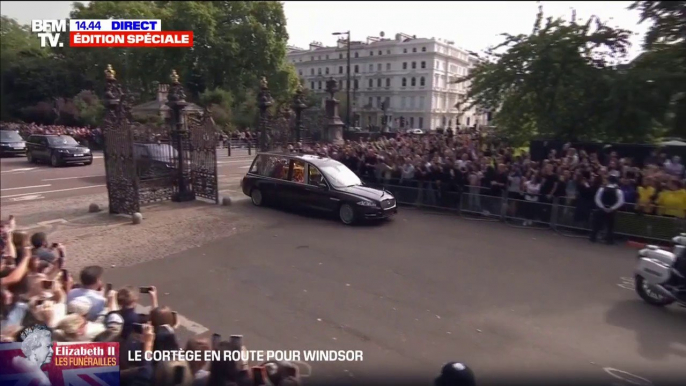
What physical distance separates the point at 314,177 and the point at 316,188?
34 cm

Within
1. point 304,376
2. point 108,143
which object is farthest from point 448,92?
point 304,376

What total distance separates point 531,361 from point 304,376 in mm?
2707

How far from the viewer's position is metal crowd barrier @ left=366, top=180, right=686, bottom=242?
10711mm

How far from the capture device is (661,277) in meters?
6.93

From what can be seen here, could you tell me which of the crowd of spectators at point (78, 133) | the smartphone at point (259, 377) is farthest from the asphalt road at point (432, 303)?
the crowd of spectators at point (78, 133)

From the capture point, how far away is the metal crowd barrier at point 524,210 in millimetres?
10711

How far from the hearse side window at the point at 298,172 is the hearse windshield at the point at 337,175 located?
62 centimetres

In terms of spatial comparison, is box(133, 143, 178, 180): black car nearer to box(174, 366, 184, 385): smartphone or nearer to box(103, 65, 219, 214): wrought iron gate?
box(103, 65, 219, 214): wrought iron gate

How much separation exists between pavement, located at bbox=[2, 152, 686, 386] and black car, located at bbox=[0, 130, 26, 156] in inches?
760

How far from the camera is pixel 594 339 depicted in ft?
20.3

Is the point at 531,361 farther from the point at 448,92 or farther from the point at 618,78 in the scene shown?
the point at 448,92

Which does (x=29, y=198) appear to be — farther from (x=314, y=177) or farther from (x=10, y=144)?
(x=10, y=144)

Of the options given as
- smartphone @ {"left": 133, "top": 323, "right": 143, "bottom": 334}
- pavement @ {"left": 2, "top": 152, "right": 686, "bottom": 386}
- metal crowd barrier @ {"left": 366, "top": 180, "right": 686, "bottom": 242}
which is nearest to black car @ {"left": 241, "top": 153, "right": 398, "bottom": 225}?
pavement @ {"left": 2, "top": 152, "right": 686, "bottom": 386}

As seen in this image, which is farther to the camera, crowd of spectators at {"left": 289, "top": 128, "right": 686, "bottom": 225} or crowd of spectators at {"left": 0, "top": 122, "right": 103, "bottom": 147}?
crowd of spectators at {"left": 0, "top": 122, "right": 103, "bottom": 147}
